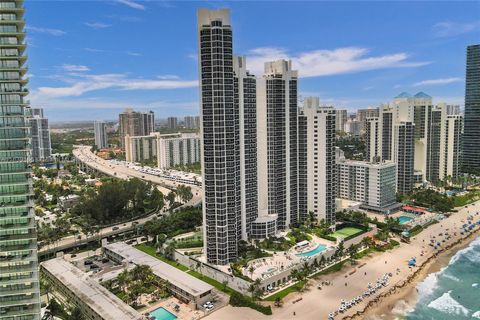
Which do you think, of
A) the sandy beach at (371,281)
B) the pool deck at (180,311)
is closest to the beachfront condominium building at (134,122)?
the sandy beach at (371,281)

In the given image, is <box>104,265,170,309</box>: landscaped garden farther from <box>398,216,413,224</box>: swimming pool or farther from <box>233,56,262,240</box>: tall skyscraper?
<box>398,216,413,224</box>: swimming pool

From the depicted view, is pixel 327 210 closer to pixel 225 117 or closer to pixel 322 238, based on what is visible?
pixel 322 238

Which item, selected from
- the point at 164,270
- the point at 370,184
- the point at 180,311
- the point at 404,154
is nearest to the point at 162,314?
the point at 180,311

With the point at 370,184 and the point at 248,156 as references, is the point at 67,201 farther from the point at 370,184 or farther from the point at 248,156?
the point at 370,184

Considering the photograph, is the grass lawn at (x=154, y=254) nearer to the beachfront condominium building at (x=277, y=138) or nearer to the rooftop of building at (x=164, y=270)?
the rooftop of building at (x=164, y=270)

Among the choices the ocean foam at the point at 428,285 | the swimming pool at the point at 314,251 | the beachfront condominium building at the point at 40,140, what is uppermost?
the beachfront condominium building at the point at 40,140

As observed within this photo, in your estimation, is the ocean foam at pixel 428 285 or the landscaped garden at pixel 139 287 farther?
the ocean foam at pixel 428 285

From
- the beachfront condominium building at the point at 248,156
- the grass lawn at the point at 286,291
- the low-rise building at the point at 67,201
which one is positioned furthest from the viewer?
the low-rise building at the point at 67,201
